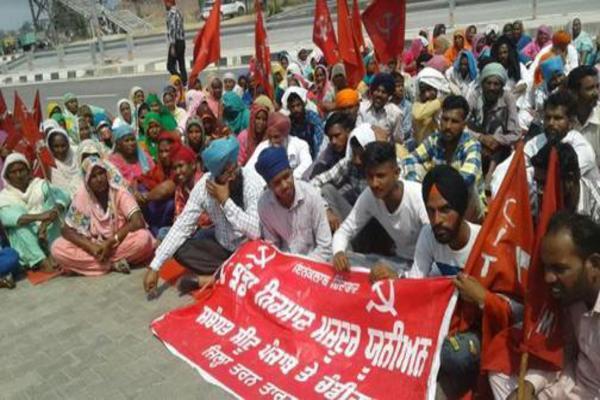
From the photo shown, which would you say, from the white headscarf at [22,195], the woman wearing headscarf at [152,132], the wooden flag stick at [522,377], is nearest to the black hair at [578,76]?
the wooden flag stick at [522,377]

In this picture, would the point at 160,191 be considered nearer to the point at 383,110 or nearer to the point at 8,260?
the point at 8,260

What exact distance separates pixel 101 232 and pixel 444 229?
10.8 ft

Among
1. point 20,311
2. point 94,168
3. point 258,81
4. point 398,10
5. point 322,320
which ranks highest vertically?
point 398,10

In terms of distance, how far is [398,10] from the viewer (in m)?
6.46

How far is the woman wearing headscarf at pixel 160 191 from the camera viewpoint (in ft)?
18.1

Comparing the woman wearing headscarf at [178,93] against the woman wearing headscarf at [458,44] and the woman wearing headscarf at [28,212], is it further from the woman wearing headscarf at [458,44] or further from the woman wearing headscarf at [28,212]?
the woman wearing headscarf at [458,44]

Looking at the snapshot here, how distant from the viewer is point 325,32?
24.3 feet

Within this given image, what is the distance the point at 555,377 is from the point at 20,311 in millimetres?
3978

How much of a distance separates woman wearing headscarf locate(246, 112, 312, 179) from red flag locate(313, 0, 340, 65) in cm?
222

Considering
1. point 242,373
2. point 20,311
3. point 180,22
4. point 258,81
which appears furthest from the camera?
point 180,22

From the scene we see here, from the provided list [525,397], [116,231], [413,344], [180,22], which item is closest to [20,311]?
[116,231]

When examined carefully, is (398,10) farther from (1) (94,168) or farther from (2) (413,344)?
(2) (413,344)

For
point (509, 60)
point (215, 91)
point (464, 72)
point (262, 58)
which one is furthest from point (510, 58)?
point (215, 91)

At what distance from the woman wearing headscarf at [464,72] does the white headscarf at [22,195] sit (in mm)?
4989
